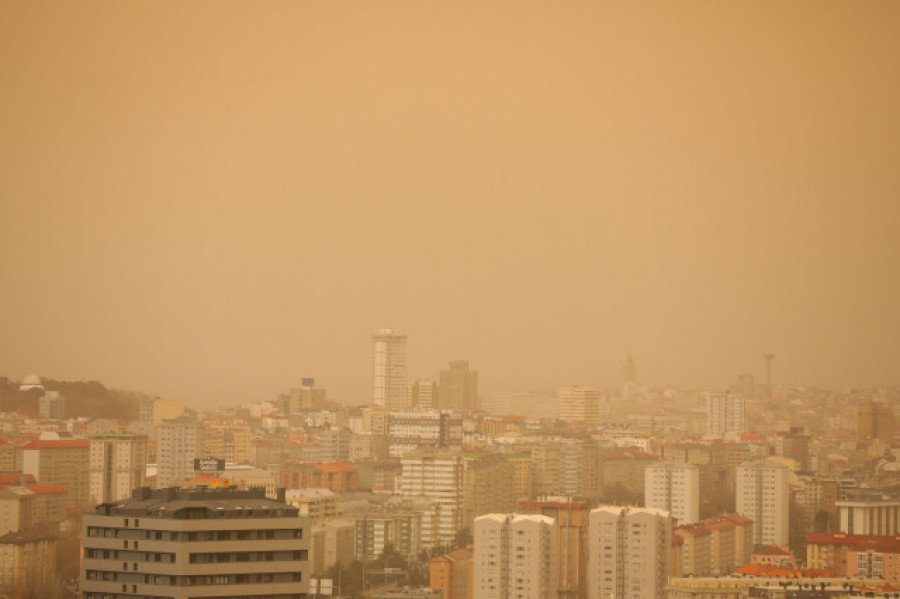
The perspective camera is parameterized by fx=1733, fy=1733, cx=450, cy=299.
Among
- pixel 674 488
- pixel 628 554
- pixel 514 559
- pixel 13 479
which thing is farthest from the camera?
pixel 674 488

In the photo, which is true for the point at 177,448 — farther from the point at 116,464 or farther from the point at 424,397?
the point at 424,397

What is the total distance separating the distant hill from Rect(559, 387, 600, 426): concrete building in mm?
5840

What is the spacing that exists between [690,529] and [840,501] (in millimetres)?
2717

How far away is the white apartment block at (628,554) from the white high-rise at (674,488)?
3300 mm

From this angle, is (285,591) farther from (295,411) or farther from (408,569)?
(295,411)

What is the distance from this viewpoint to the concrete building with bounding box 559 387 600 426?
2277cm

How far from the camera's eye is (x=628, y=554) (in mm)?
14203

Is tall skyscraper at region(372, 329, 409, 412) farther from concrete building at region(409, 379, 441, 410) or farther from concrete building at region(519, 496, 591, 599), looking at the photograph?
concrete building at region(519, 496, 591, 599)

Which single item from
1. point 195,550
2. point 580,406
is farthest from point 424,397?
point 195,550

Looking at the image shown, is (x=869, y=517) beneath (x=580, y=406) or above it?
beneath

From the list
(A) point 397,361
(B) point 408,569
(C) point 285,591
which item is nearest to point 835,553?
(B) point 408,569

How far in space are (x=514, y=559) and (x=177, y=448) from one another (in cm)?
623

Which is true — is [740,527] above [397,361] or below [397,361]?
below

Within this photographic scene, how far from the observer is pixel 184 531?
8.40 m
